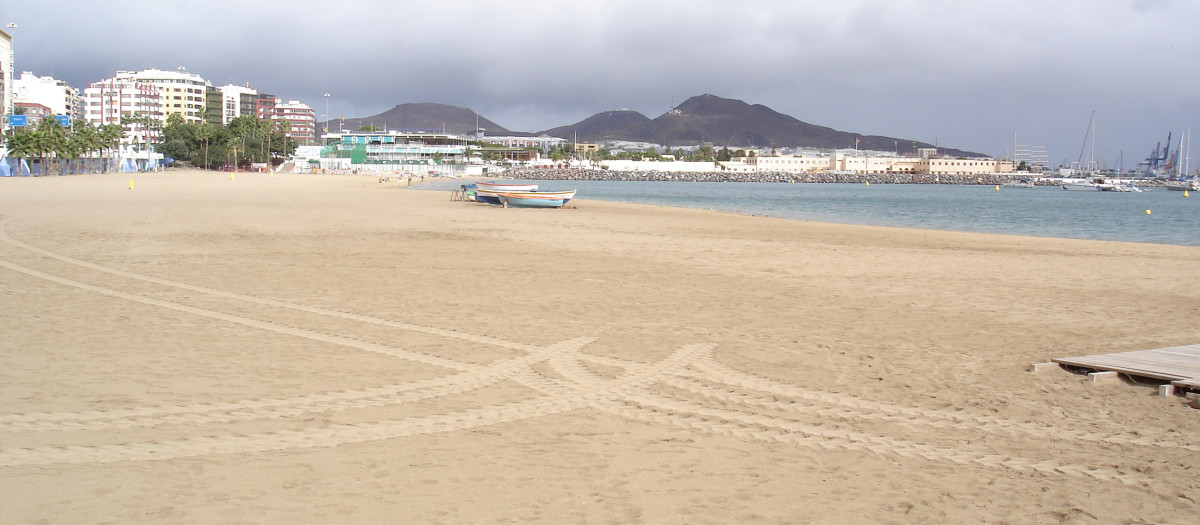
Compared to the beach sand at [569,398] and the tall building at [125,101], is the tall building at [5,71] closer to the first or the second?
the tall building at [125,101]

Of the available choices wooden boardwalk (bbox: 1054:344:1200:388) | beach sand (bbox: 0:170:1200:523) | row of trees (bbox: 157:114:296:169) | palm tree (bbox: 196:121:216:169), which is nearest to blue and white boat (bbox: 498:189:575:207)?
beach sand (bbox: 0:170:1200:523)

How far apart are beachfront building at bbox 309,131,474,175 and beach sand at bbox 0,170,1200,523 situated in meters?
110

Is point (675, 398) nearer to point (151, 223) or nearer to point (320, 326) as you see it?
point (320, 326)

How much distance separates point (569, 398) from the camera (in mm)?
6645

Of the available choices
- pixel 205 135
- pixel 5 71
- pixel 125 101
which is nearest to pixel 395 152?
pixel 205 135

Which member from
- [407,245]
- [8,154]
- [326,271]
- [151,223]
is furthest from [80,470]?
[8,154]

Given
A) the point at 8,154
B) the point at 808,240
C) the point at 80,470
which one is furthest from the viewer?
the point at 8,154

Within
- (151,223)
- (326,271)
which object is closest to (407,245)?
(326,271)

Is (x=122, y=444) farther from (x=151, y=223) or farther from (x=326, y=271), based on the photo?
(x=151, y=223)

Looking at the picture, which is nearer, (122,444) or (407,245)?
(122,444)

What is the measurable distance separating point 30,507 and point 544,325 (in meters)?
5.93

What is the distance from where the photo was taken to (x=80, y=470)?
4.78 m

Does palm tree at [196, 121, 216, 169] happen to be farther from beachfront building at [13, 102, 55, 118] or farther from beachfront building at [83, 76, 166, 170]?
beachfront building at [83, 76, 166, 170]

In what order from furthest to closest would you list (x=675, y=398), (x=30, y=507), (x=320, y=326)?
(x=320, y=326), (x=675, y=398), (x=30, y=507)
